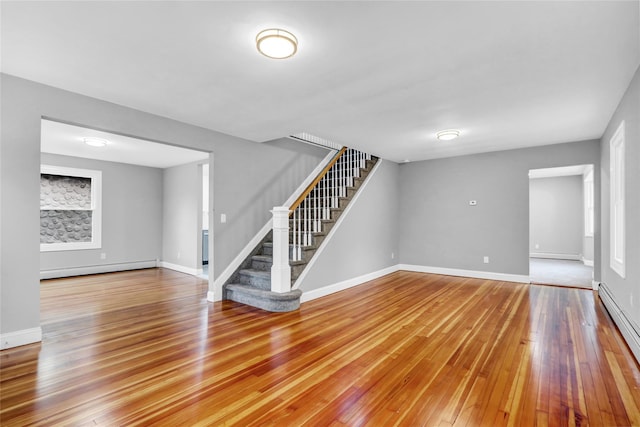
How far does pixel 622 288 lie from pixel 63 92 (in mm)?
6079

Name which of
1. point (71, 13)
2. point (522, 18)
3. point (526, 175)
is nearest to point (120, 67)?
point (71, 13)

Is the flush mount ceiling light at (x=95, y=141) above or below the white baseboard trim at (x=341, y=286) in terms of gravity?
above

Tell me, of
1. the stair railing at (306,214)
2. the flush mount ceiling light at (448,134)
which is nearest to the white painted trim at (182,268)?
the stair railing at (306,214)

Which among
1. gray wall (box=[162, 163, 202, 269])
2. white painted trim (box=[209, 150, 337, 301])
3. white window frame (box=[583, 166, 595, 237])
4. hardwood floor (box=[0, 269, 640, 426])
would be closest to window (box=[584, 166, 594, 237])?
white window frame (box=[583, 166, 595, 237])

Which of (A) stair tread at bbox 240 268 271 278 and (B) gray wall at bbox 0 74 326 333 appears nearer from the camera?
(B) gray wall at bbox 0 74 326 333

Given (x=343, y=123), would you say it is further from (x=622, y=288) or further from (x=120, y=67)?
(x=622, y=288)

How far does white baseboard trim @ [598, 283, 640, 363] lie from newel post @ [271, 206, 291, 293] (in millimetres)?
3396

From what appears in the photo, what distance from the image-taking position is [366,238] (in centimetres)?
588

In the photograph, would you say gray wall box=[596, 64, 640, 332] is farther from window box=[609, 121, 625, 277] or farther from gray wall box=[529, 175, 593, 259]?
gray wall box=[529, 175, 593, 259]

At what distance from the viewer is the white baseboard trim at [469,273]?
5615 millimetres

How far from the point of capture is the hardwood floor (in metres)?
1.84

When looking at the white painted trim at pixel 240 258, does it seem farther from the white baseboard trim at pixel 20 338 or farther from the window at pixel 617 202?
the window at pixel 617 202

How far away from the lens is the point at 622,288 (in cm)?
328

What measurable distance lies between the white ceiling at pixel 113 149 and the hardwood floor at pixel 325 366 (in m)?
2.47
